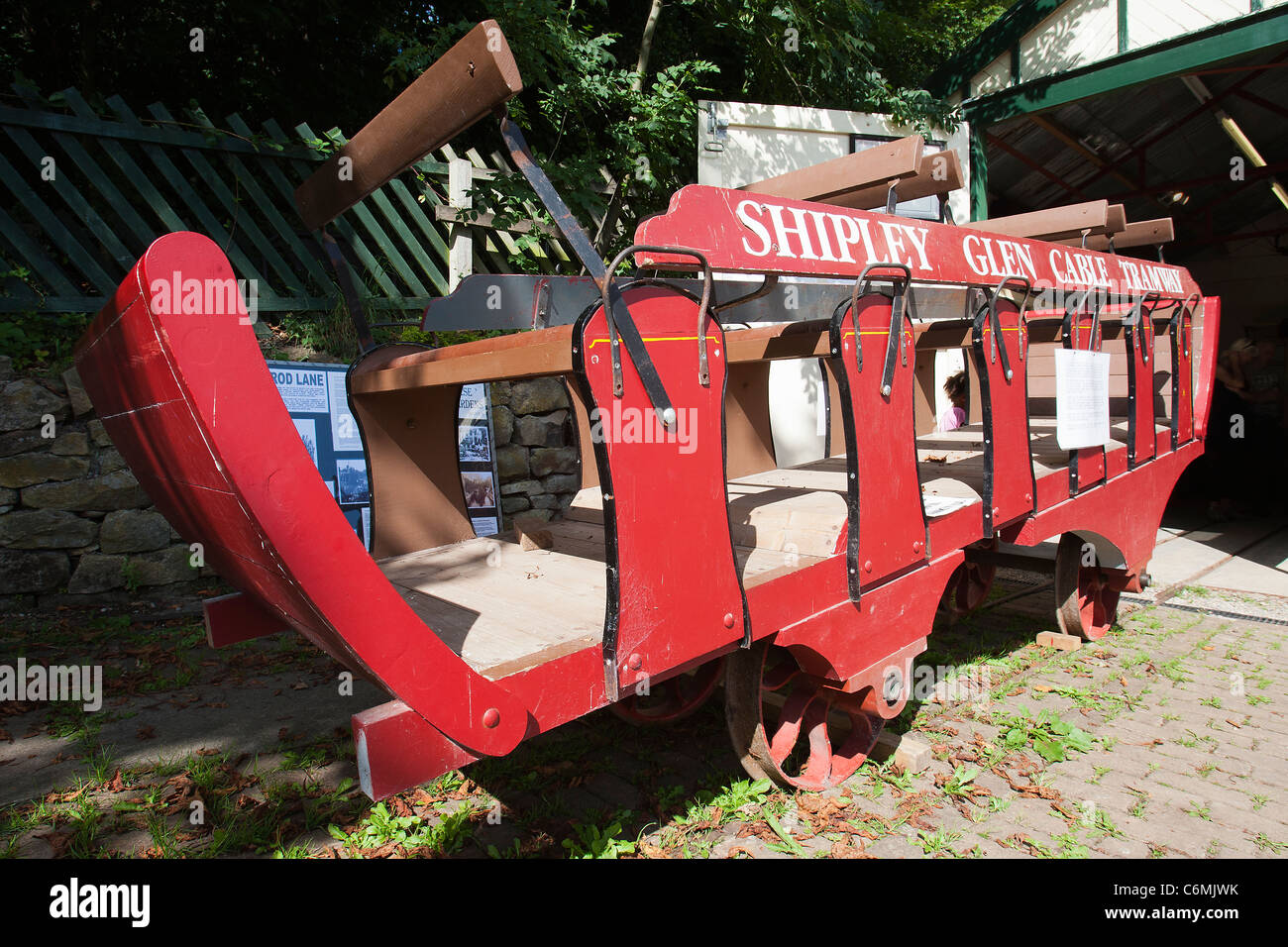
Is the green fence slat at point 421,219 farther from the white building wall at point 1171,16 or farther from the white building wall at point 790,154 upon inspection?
the white building wall at point 1171,16

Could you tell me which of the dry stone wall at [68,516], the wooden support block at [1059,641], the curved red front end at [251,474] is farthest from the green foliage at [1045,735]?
the dry stone wall at [68,516]

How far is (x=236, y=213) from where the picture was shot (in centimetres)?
592

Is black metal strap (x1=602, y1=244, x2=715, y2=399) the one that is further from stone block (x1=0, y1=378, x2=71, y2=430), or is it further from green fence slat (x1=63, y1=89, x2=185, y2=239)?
green fence slat (x1=63, y1=89, x2=185, y2=239)

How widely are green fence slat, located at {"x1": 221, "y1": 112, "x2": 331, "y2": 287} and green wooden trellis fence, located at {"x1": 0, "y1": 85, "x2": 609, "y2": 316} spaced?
0.03 ft

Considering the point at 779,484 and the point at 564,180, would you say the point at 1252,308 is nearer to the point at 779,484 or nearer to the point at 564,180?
the point at 564,180

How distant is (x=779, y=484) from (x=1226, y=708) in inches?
88.4

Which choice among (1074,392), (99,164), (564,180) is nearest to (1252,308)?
(564,180)

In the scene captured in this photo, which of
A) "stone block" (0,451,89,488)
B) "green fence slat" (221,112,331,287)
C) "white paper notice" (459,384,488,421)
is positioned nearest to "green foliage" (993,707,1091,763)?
"white paper notice" (459,384,488,421)

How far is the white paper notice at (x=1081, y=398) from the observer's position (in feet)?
10.4

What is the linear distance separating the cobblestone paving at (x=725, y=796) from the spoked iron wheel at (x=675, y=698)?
12 cm

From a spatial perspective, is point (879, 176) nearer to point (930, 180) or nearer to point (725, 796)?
point (930, 180)

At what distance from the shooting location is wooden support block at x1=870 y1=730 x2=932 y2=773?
9.91 ft

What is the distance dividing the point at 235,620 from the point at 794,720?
71.2 inches

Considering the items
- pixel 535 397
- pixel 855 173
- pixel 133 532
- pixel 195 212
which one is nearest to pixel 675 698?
Answer: pixel 855 173
